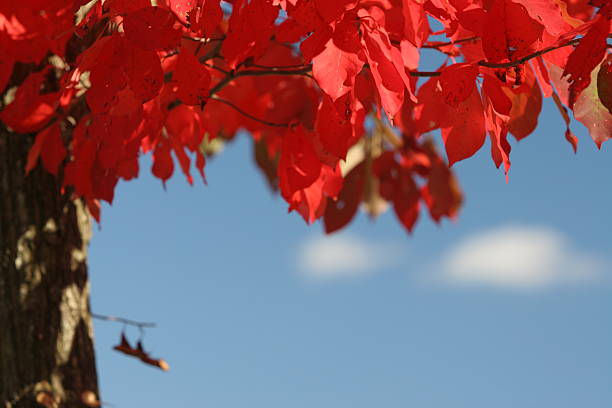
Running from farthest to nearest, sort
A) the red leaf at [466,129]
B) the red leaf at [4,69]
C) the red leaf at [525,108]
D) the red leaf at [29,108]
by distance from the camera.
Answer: the red leaf at [29,108] → the red leaf at [4,69] → the red leaf at [525,108] → the red leaf at [466,129]

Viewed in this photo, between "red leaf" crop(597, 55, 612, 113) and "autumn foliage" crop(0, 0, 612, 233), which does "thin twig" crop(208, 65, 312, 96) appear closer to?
"autumn foliage" crop(0, 0, 612, 233)

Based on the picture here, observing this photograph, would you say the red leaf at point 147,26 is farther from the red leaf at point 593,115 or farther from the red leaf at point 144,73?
the red leaf at point 593,115

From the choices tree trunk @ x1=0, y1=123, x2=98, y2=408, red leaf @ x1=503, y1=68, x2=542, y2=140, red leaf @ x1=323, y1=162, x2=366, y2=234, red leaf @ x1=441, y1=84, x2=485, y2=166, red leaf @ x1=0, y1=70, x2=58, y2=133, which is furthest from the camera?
red leaf @ x1=323, y1=162, x2=366, y2=234

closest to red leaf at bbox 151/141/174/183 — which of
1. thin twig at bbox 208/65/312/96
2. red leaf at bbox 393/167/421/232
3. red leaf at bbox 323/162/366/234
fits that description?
thin twig at bbox 208/65/312/96

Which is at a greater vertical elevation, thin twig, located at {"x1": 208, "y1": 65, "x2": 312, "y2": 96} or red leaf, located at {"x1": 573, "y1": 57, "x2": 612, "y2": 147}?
thin twig, located at {"x1": 208, "y1": 65, "x2": 312, "y2": 96}

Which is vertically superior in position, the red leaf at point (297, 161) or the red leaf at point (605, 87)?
the red leaf at point (297, 161)

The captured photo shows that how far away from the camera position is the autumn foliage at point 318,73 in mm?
1310

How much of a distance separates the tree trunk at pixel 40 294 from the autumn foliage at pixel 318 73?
0.09m

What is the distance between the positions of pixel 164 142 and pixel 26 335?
0.68m

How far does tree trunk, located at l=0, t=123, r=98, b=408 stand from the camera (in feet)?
6.98

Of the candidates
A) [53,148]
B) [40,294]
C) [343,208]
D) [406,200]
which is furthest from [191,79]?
[406,200]

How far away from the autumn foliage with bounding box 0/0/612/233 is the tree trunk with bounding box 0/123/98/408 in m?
0.09

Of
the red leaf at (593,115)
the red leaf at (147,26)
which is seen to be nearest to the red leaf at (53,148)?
the red leaf at (147,26)

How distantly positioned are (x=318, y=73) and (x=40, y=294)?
1276mm
